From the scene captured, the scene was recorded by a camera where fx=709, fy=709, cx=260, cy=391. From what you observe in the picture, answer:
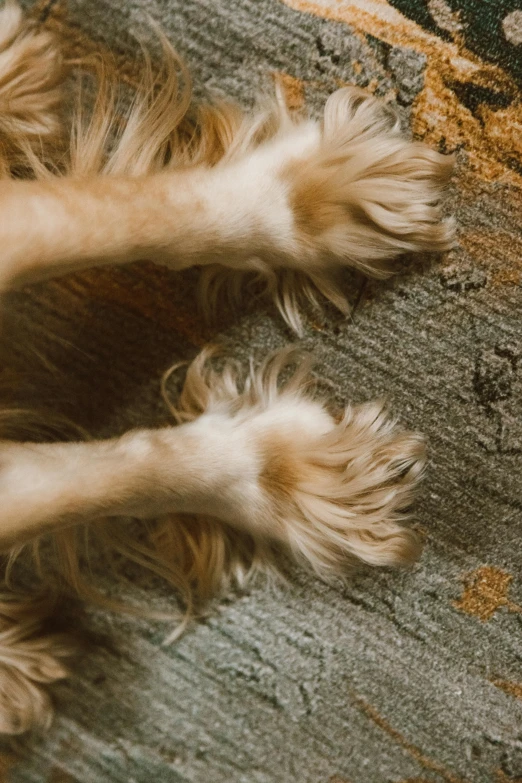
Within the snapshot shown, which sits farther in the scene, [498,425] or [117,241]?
[498,425]

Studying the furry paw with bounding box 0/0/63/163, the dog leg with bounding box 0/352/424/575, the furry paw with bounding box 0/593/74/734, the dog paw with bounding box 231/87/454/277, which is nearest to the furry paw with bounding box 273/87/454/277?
the dog paw with bounding box 231/87/454/277

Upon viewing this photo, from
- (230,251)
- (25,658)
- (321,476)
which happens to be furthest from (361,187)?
(25,658)

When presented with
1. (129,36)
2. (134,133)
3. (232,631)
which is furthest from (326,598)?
(129,36)

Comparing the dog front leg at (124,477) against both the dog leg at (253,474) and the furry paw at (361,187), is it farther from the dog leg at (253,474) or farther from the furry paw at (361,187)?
the furry paw at (361,187)

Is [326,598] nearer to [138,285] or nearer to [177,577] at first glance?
[177,577]

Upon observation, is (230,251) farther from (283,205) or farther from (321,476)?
(321,476)

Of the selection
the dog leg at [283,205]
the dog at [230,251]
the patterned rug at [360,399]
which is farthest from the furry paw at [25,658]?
the dog leg at [283,205]
